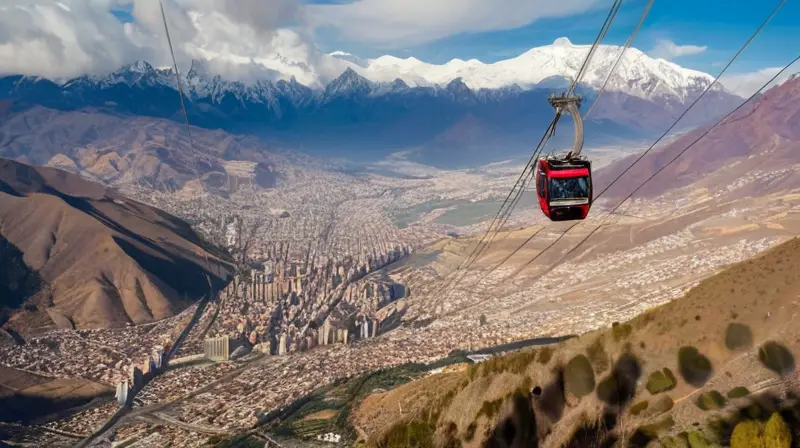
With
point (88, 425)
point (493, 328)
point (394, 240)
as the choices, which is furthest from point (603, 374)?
point (394, 240)

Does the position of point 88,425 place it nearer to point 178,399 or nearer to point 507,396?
point 178,399

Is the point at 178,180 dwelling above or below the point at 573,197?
above

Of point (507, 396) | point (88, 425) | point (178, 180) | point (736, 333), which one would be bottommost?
point (88, 425)

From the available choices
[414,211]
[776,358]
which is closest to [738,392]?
[776,358]

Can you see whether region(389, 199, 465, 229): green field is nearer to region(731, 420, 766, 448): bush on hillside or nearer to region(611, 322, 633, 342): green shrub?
region(611, 322, 633, 342): green shrub

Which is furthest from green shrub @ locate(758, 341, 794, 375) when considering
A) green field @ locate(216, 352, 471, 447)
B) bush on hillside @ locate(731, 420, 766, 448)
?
green field @ locate(216, 352, 471, 447)

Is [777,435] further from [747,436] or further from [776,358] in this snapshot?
[776,358]
